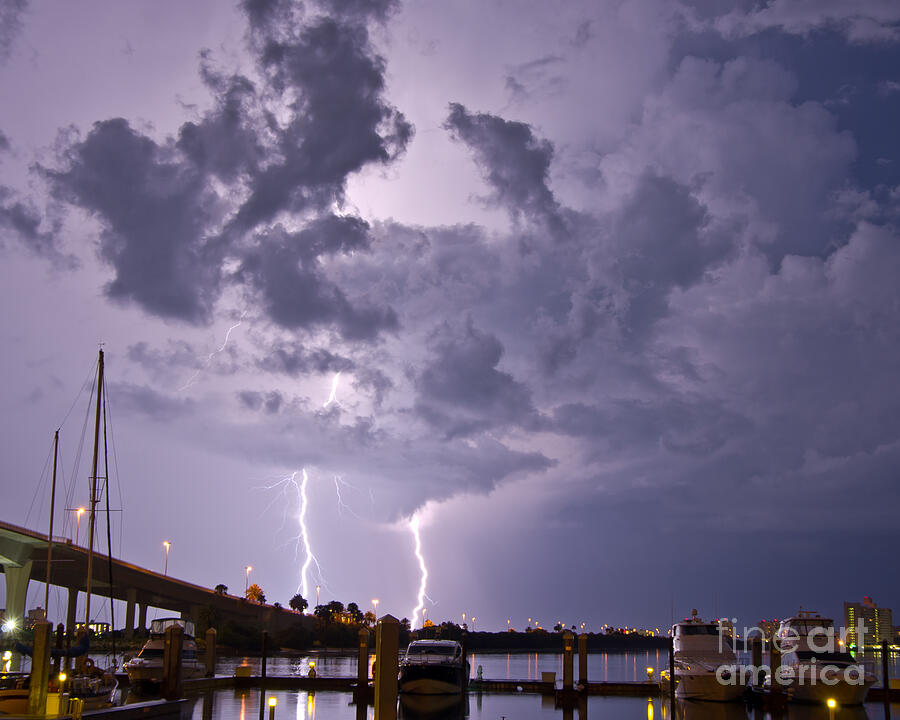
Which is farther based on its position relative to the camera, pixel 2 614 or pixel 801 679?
pixel 2 614

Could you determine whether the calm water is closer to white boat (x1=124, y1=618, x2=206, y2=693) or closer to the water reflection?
the water reflection

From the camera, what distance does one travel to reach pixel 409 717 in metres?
36.0

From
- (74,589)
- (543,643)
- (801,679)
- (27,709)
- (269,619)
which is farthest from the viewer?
(543,643)

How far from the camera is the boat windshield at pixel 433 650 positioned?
4347 cm

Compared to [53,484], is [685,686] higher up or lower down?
lower down

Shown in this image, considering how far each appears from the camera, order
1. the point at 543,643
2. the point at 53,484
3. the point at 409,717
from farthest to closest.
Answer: the point at 543,643 → the point at 53,484 → the point at 409,717

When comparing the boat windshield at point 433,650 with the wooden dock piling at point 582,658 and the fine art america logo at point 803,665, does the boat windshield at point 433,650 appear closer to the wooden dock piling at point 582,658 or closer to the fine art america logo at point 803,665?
the wooden dock piling at point 582,658

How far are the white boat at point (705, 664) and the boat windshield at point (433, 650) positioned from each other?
35.3ft

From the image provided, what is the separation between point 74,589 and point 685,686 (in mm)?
105069

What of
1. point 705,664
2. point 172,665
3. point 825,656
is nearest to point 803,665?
point 825,656

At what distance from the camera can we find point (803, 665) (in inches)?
1598

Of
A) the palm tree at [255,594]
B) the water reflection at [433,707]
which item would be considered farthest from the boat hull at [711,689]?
the palm tree at [255,594]

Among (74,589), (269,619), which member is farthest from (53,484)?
(269,619)

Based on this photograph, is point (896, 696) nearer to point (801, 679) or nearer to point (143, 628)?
point (801, 679)
